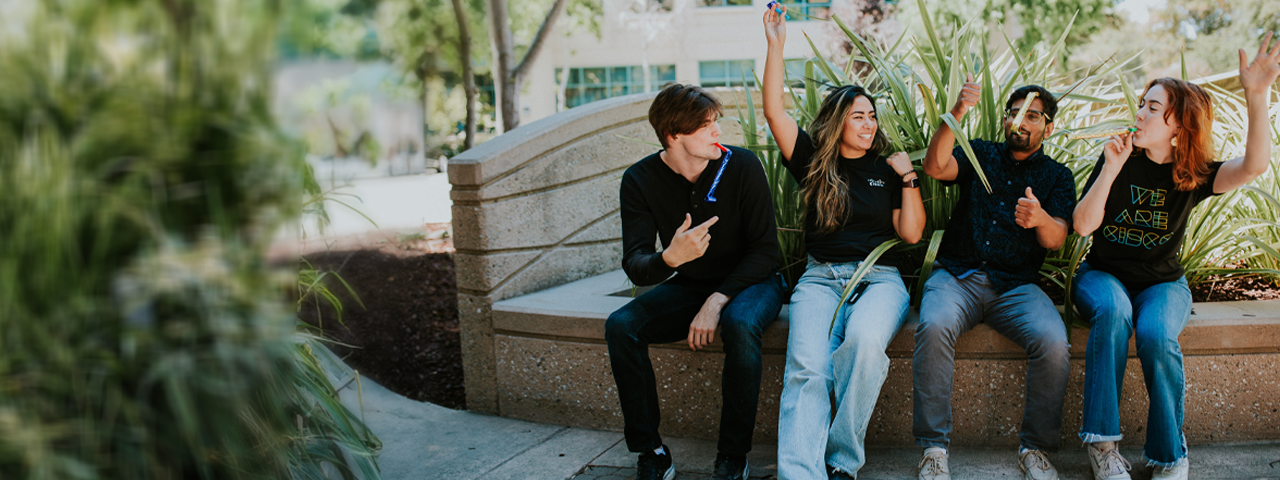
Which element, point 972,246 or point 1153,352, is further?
point 972,246

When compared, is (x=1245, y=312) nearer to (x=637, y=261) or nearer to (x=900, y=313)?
(x=900, y=313)

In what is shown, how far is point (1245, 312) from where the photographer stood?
272cm

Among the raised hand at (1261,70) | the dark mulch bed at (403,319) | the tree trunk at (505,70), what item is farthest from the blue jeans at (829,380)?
the tree trunk at (505,70)

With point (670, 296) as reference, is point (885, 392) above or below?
below

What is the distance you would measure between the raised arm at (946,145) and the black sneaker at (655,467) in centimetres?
133

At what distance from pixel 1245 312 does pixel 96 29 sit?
3.23 m

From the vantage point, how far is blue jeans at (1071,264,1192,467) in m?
2.40

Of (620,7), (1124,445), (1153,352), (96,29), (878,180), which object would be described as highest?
(620,7)

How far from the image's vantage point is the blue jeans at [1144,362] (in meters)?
2.40

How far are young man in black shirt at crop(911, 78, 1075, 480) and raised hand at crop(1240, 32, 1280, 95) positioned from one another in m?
0.52

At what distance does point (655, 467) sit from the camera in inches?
103

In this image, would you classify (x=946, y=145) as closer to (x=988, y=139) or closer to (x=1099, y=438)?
(x=988, y=139)

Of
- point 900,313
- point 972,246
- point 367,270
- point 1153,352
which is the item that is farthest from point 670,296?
point 367,270

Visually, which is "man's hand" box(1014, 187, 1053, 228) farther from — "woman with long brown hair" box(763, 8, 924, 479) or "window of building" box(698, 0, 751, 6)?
"window of building" box(698, 0, 751, 6)
